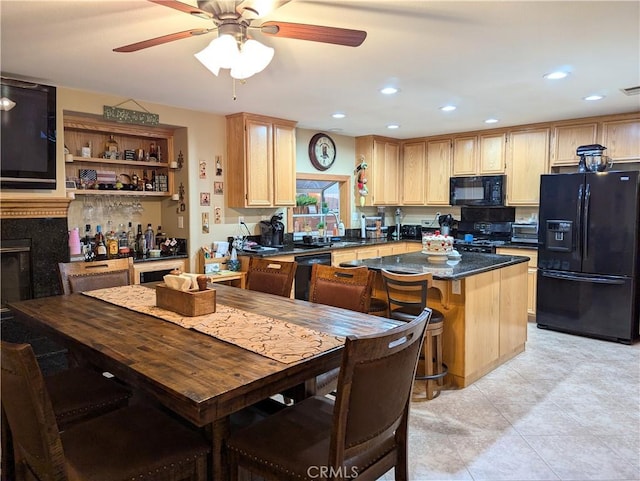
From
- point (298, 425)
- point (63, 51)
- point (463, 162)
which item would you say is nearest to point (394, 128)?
point (463, 162)

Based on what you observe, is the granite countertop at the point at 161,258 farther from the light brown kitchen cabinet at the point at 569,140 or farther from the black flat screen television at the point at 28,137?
the light brown kitchen cabinet at the point at 569,140

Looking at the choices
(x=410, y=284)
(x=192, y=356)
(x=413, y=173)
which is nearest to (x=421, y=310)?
(x=410, y=284)

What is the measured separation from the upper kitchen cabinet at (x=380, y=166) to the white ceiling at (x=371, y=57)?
154cm

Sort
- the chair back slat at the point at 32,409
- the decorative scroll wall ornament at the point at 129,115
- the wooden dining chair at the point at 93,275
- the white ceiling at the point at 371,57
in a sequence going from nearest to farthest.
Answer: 1. the chair back slat at the point at 32,409
2. the white ceiling at the point at 371,57
3. the wooden dining chair at the point at 93,275
4. the decorative scroll wall ornament at the point at 129,115

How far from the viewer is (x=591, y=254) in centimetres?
437

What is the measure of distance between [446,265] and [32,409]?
9.52 ft

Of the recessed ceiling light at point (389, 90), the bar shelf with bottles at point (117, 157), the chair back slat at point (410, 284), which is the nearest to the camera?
the chair back slat at point (410, 284)

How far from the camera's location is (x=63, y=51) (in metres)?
2.68

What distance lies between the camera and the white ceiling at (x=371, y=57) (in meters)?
2.15

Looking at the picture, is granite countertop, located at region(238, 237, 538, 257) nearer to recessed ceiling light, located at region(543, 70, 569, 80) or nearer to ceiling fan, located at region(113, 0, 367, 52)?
recessed ceiling light, located at region(543, 70, 569, 80)

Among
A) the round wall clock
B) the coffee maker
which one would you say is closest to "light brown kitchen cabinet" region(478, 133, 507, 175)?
the round wall clock

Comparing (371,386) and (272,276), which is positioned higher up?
(272,276)

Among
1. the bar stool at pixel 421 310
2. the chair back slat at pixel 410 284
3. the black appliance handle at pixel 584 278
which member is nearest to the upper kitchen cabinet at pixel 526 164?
the black appliance handle at pixel 584 278

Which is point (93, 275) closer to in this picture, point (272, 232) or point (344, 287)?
point (344, 287)
